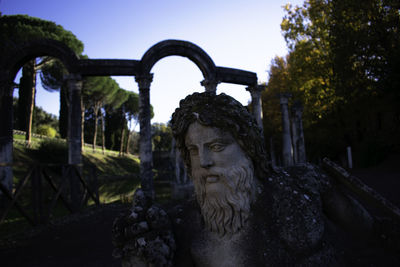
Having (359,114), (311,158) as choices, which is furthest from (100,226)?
(311,158)

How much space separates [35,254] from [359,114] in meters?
16.8

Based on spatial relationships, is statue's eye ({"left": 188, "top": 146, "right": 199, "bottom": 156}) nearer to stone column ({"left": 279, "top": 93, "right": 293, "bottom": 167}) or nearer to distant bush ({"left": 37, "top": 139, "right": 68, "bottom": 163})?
stone column ({"left": 279, "top": 93, "right": 293, "bottom": 167})

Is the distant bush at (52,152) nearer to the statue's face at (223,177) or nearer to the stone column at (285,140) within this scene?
the stone column at (285,140)

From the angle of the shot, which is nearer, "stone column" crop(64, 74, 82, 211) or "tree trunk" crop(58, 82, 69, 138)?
"stone column" crop(64, 74, 82, 211)

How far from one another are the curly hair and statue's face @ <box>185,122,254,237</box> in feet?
0.14

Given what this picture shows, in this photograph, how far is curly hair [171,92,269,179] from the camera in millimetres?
1371

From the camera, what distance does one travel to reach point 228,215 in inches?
53.4

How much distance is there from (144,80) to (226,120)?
9.90 meters

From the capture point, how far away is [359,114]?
15.2m

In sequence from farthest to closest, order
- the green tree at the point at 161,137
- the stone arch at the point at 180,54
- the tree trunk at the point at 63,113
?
the green tree at the point at 161,137
the tree trunk at the point at 63,113
the stone arch at the point at 180,54

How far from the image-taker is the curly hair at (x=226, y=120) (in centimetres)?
137

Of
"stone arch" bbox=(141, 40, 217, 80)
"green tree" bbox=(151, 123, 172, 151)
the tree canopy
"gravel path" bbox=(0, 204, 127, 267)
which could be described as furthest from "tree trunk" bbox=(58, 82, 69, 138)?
"gravel path" bbox=(0, 204, 127, 267)

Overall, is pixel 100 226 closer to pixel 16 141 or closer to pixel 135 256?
pixel 135 256

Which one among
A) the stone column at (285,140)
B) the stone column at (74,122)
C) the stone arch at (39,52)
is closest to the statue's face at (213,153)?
the stone column at (74,122)
